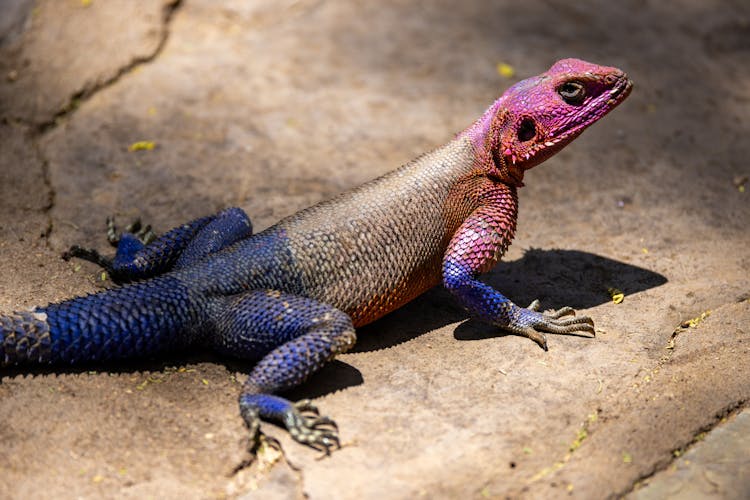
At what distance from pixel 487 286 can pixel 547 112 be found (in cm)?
129

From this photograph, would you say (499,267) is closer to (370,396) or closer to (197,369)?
(370,396)

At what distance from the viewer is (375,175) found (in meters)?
7.13

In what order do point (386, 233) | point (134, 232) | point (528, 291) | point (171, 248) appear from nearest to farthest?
1. point (386, 233)
2. point (171, 248)
3. point (528, 291)
4. point (134, 232)

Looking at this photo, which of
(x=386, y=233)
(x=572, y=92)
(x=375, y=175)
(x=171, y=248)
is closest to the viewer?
(x=386, y=233)

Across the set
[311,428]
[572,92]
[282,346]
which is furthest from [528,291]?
[311,428]

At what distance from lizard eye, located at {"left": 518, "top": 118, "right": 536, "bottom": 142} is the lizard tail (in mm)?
2545

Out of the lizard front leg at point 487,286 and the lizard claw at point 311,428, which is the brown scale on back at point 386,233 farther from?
the lizard claw at point 311,428

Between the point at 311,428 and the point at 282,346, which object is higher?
the point at 282,346

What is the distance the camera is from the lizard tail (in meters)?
4.57

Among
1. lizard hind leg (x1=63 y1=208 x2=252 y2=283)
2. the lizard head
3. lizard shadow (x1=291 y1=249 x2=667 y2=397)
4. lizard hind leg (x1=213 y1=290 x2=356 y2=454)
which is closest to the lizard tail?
lizard hind leg (x1=213 y1=290 x2=356 y2=454)

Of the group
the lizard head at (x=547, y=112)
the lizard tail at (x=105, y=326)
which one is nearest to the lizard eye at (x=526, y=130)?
the lizard head at (x=547, y=112)

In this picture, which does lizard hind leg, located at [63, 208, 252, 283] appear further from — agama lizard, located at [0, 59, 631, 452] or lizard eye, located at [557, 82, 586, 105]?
lizard eye, located at [557, 82, 586, 105]

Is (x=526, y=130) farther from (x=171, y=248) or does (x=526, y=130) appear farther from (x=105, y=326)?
(x=105, y=326)

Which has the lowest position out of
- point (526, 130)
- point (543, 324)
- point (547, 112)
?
point (543, 324)
